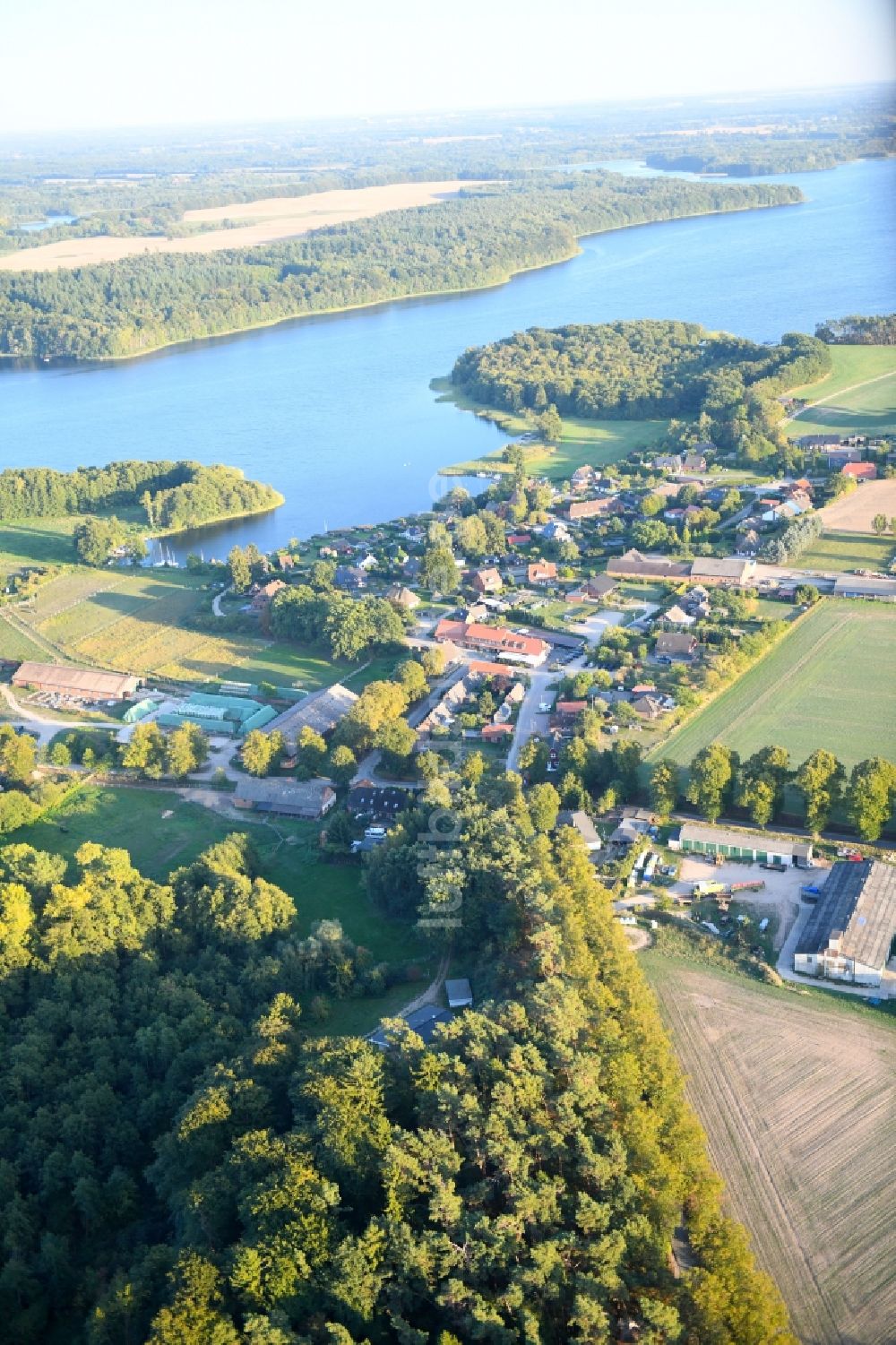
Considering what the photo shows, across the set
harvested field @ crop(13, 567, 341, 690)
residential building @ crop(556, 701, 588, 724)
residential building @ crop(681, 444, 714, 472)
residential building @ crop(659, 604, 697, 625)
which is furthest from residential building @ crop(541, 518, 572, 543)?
residential building @ crop(556, 701, 588, 724)

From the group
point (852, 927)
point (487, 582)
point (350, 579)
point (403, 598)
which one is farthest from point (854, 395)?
point (852, 927)

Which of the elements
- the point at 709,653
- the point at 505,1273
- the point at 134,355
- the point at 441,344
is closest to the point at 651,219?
the point at 441,344

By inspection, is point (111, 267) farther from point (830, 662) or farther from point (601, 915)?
point (601, 915)

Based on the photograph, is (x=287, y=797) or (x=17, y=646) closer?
(x=287, y=797)

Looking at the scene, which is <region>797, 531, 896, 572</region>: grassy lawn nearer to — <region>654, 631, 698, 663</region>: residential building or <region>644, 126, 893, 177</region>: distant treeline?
<region>654, 631, 698, 663</region>: residential building

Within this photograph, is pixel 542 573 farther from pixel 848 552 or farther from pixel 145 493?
pixel 145 493

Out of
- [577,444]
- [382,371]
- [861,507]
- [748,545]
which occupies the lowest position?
[748,545]
